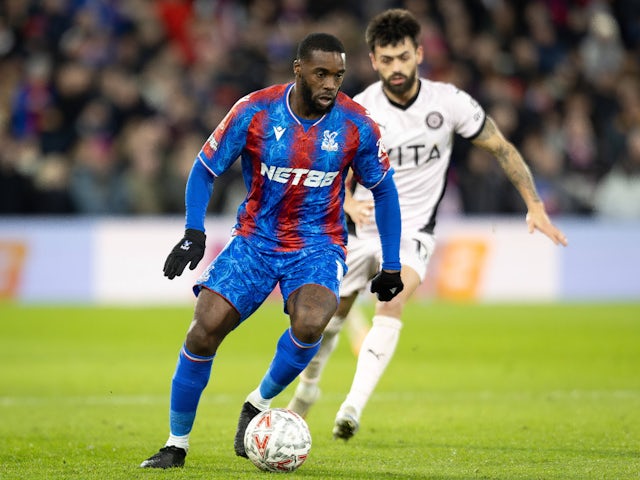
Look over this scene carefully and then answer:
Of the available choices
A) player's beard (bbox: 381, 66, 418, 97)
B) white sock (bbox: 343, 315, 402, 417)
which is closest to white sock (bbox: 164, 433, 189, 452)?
white sock (bbox: 343, 315, 402, 417)

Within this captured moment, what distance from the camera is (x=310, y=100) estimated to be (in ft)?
22.1

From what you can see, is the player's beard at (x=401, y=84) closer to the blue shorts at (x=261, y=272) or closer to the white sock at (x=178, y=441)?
the blue shorts at (x=261, y=272)

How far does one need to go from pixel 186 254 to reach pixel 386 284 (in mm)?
1331

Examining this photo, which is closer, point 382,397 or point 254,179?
point 254,179

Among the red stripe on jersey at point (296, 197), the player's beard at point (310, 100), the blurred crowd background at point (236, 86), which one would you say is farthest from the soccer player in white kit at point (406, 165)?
the blurred crowd background at point (236, 86)

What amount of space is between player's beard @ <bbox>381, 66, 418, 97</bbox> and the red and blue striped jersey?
154 centimetres

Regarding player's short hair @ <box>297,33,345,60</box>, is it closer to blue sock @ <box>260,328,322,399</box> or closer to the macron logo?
the macron logo

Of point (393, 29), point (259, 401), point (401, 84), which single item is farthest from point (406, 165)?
point (259, 401)

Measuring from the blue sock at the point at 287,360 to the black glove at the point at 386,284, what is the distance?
582mm

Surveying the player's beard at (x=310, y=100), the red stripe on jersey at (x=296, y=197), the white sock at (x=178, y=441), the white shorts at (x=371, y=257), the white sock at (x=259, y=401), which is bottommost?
the white sock at (x=178, y=441)

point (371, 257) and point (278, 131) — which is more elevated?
point (278, 131)

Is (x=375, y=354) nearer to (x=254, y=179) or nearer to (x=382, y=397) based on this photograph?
(x=254, y=179)

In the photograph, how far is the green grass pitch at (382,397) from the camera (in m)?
6.85

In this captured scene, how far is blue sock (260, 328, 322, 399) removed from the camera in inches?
267
